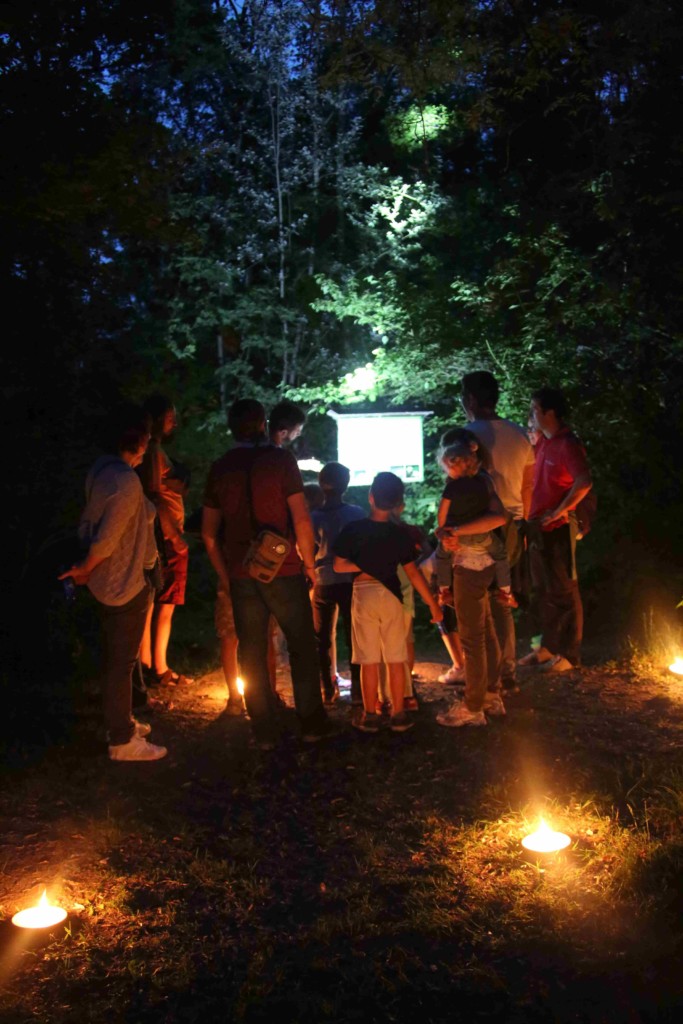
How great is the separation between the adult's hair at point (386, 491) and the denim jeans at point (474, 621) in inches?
21.2

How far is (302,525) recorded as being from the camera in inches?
221

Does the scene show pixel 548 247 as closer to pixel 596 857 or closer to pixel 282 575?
pixel 282 575

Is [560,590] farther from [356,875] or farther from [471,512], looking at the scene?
[356,875]

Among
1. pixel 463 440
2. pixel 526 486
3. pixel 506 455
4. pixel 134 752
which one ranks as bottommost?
Answer: pixel 134 752

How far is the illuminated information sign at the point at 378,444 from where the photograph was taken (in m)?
9.62

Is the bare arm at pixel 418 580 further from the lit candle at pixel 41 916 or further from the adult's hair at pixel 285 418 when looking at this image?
the lit candle at pixel 41 916

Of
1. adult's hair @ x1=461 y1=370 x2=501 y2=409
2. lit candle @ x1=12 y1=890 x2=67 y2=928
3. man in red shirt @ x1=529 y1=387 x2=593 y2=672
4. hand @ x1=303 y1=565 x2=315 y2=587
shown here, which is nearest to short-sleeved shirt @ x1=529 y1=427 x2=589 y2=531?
man in red shirt @ x1=529 y1=387 x2=593 y2=672

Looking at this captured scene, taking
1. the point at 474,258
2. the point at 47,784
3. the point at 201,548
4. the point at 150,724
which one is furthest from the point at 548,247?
the point at 47,784

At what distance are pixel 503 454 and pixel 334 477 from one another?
1.12 meters

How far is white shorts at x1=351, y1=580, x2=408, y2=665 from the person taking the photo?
5.84 m

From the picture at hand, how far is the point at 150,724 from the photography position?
6.32 meters

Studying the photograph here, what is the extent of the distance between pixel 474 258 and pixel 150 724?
10.7 m

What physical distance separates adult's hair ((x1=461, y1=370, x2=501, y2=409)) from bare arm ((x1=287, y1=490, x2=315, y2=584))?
1.55 metres

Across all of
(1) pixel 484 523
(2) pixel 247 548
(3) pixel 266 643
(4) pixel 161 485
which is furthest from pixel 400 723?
(4) pixel 161 485
